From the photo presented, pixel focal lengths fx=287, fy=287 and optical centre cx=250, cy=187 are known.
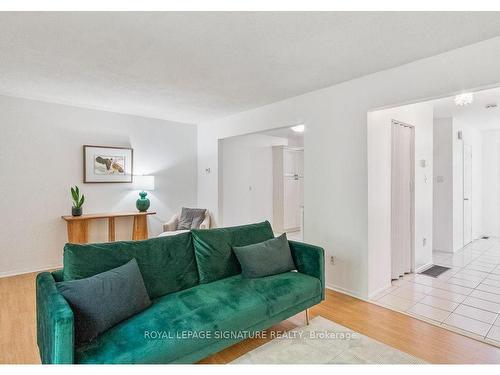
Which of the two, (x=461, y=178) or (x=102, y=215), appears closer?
(x=102, y=215)

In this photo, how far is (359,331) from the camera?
2408mm

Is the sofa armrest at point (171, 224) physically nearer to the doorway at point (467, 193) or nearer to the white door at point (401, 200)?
the white door at point (401, 200)

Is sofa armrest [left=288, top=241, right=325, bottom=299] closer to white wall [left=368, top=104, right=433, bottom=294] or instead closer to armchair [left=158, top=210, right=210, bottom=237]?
white wall [left=368, top=104, right=433, bottom=294]

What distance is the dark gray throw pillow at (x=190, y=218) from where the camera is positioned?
4.88m

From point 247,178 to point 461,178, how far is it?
4.06 m

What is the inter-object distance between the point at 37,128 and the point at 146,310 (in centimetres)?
350

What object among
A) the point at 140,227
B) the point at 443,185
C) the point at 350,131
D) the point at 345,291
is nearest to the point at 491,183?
the point at 443,185

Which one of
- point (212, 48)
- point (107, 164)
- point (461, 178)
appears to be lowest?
point (461, 178)

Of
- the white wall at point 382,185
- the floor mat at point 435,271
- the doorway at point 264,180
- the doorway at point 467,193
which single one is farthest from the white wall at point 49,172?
the doorway at point 467,193

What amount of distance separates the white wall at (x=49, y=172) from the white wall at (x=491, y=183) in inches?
272

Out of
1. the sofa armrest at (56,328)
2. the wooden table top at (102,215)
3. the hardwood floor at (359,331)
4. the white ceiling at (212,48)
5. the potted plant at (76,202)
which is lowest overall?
the hardwood floor at (359,331)

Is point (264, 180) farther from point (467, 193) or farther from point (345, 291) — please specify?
point (467, 193)

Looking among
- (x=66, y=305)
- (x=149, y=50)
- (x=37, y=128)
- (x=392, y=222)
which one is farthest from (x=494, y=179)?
(x=37, y=128)

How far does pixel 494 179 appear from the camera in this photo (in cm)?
614
